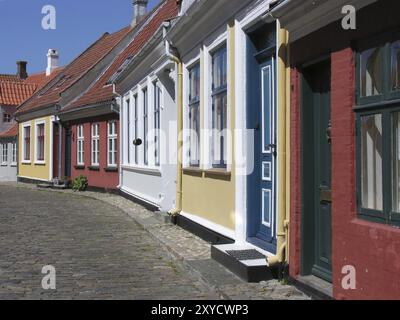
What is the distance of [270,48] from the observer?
7020mm

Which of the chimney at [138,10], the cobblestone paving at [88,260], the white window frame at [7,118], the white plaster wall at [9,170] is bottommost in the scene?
the cobblestone paving at [88,260]

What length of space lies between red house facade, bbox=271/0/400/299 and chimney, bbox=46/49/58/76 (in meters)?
31.6

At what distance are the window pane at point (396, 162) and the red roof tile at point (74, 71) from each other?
2195 centimetres

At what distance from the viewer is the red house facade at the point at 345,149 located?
4320mm

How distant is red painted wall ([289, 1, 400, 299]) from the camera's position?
4.24 meters

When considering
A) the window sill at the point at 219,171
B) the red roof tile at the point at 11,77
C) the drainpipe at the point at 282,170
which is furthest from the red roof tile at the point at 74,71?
the drainpipe at the point at 282,170

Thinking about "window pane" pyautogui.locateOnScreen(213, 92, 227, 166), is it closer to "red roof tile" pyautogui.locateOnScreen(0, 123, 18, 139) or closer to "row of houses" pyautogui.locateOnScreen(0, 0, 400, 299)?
"row of houses" pyautogui.locateOnScreen(0, 0, 400, 299)

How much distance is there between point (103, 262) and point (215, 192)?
209 centimetres

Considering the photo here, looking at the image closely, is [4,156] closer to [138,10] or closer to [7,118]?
[7,118]

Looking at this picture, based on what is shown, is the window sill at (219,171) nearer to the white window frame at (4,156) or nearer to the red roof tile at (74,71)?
the red roof tile at (74,71)

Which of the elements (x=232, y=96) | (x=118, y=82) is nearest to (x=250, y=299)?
(x=232, y=96)

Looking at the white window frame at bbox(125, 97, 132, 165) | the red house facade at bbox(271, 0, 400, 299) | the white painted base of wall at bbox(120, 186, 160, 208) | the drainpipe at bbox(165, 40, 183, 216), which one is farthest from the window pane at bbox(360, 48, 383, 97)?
the white window frame at bbox(125, 97, 132, 165)

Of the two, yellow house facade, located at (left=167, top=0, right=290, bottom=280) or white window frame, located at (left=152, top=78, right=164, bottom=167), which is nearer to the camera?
yellow house facade, located at (left=167, top=0, right=290, bottom=280)
